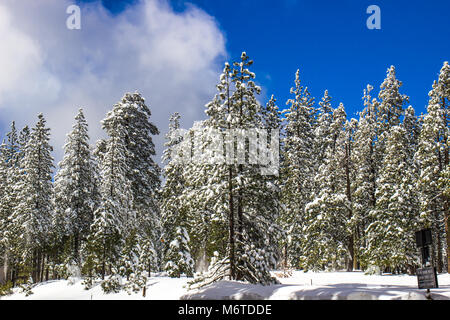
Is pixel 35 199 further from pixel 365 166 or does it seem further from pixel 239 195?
pixel 365 166

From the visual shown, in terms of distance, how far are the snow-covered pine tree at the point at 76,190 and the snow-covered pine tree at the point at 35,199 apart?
142 centimetres

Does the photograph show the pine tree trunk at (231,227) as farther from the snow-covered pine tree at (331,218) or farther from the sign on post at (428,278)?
the snow-covered pine tree at (331,218)

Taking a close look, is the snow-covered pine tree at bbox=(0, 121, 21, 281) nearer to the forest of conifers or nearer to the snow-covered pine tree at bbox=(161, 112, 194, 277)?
the forest of conifers

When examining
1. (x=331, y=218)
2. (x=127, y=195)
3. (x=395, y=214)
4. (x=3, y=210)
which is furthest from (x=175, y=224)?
(x=3, y=210)

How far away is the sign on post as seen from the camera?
10977 millimetres

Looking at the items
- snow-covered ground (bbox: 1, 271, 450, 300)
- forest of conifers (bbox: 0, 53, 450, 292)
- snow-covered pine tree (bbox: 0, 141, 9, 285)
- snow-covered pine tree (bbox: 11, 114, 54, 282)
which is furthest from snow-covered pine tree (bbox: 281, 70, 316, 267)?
snow-covered pine tree (bbox: 0, 141, 9, 285)

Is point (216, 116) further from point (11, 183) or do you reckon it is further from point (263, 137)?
point (11, 183)

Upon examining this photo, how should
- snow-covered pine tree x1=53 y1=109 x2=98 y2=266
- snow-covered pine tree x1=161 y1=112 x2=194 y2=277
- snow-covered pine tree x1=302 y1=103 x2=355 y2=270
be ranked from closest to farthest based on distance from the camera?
snow-covered pine tree x1=161 y1=112 x2=194 y2=277 < snow-covered pine tree x1=302 y1=103 x2=355 y2=270 < snow-covered pine tree x1=53 y1=109 x2=98 y2=266

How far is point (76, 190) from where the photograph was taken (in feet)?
120

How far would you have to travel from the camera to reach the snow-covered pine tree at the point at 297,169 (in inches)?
1439

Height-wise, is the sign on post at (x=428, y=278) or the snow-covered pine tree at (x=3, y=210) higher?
the snow-covered pine tree at (x=3, y=210)

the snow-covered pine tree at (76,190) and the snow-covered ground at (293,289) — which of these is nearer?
the snow-covered ground at (293,289)

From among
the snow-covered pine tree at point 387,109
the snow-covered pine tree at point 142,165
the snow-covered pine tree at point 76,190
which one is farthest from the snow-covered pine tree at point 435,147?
the snow-covered pine tree at point 76,190

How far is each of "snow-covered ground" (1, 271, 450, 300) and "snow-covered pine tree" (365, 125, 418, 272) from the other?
1.54 metres
